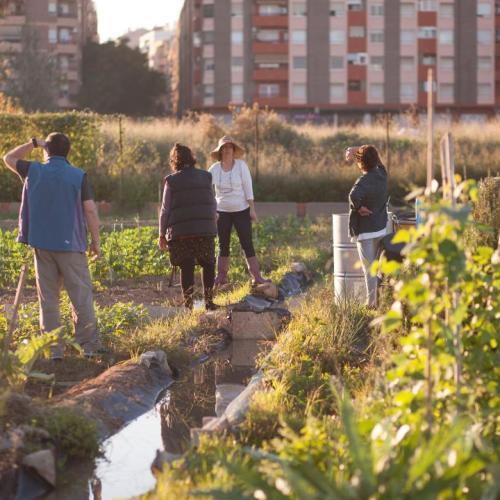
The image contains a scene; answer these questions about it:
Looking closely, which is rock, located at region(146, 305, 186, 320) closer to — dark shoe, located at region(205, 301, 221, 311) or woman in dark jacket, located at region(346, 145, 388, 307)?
dark shoe, located at region(205, 301, 221, 311)

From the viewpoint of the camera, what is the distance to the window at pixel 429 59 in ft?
271

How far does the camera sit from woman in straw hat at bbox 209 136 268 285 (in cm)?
1294

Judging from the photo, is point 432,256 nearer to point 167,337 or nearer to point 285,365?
point 285,365

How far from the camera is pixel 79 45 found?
9156 centimetres

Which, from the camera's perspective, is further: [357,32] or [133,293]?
[357,32]

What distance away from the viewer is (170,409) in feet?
27.0

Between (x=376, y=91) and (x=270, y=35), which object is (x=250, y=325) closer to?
(x=376, y=91)

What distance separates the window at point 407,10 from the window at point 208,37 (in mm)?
14061

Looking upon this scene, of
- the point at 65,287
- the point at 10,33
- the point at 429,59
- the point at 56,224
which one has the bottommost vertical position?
the point at 65,287

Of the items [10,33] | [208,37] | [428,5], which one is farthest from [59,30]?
[428,5]

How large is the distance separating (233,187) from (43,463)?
7.13 metres

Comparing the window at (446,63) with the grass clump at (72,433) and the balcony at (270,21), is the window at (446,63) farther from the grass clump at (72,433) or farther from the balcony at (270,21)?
the grass clump at (72,433)

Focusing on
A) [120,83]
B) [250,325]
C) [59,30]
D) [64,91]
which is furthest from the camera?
[59,30]

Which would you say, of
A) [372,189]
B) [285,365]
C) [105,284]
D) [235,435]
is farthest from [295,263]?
[235,435]
